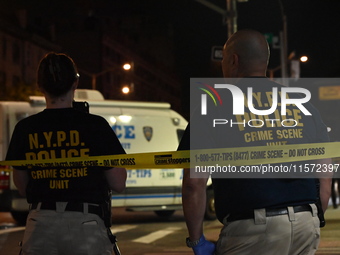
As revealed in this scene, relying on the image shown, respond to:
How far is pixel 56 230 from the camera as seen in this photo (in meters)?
3.65

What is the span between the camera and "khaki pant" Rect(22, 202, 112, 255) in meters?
3.64

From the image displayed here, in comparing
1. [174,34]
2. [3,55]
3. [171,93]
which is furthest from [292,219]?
[174,34]

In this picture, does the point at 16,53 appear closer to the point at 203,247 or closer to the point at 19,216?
the point at 19,216

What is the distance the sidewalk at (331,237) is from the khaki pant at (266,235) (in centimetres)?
619

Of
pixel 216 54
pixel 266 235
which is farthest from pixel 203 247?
pixel 216 54

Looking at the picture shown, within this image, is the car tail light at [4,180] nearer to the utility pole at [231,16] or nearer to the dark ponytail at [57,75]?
the utility pole at [231,16]

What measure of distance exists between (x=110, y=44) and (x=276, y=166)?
81.2 m

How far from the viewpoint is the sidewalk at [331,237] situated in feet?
31.7

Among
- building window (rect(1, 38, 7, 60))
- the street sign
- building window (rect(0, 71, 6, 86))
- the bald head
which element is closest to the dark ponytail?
the bald head

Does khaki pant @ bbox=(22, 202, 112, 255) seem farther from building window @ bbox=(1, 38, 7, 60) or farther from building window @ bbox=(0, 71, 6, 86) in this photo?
building window @ bbox=(1, 38, 7, 60)

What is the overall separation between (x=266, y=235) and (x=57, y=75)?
1305 millimetres

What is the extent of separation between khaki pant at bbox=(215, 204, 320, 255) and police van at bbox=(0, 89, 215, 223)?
10960mm

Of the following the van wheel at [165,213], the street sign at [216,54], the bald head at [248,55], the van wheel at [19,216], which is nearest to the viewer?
the bald head at [248,55]

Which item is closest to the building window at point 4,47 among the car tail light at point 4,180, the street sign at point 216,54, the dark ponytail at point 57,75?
the street sign at point 216,54
